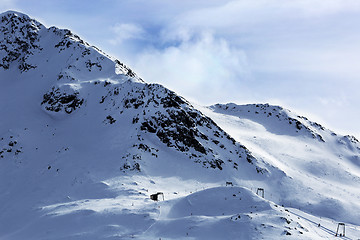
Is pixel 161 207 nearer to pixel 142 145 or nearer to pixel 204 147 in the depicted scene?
pixel 142 145

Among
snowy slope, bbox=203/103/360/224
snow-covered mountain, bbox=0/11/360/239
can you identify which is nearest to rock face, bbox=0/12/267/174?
snow-covered mountain, bbox=0/11/360/239

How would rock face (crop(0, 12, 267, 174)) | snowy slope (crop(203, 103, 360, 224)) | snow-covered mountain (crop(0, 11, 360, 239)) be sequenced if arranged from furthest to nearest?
rock face (crop(0, 12, 267, 174)), snowy slope (crop(203, 103, 360, 224)), snow-covered mountain (crop(0, 11, 360, 239))

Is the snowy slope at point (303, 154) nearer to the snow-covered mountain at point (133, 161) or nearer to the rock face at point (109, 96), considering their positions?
the snow-covered mountain at point (133, 161)

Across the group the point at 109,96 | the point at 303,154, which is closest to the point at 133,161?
the point at 109,96

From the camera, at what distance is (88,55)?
225ft

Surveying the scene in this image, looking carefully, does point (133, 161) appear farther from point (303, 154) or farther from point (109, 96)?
point (303, 154)

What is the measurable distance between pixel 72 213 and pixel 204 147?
26.0 meters

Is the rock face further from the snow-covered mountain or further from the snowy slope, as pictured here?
the snowy slope

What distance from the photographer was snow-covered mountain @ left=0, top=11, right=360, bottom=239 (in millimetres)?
28223

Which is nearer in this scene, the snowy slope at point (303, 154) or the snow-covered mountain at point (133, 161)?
the snow-covered mountain at point (133, 161)

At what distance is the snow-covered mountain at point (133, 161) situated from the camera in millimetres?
28223

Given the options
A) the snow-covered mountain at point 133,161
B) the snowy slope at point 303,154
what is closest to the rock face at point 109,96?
the snow-covered mountain at point 133,161

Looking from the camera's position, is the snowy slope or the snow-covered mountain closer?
the snow-covered mountain

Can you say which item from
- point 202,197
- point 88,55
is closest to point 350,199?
point 202,197
